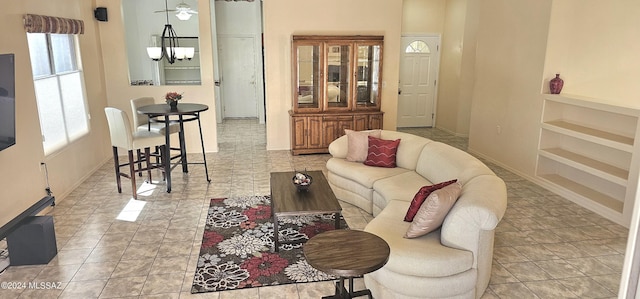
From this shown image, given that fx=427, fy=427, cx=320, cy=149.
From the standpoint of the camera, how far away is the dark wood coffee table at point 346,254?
245cm

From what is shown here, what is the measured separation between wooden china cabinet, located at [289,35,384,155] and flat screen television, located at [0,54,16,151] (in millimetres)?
4086

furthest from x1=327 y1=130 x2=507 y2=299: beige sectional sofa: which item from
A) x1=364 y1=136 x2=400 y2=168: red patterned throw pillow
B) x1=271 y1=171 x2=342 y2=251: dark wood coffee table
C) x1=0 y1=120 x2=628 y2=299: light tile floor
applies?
x1=364 y1=136 x2=400 y2=168: red patterned throw pillow

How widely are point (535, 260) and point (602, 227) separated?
4.29 feet

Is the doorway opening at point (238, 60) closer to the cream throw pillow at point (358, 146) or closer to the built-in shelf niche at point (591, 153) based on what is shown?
the cream throw pillow at point (358, 146)

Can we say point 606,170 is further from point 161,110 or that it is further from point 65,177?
point 65,177

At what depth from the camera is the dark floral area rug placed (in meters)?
3.46

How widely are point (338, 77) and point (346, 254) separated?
497 cm

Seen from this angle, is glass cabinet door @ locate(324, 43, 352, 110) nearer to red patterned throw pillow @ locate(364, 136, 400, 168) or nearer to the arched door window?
red patterned throw pillow @ locate(364, 136, 400, 168)

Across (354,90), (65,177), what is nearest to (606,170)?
A: (354,90)

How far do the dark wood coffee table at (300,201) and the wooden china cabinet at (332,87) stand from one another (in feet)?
8.83

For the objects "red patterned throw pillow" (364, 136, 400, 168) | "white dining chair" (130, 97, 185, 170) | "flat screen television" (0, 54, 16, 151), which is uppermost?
"flat screen television" (0, 54, 16, 151)

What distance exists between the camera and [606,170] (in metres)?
4.93

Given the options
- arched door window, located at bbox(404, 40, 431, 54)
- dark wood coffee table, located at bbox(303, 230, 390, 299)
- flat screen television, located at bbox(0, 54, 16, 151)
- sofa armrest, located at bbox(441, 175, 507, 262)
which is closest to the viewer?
Answer: dark wood coffee table, located at bbox(303, 230, 390, 299)

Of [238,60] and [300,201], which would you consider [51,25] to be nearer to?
[300,201]
